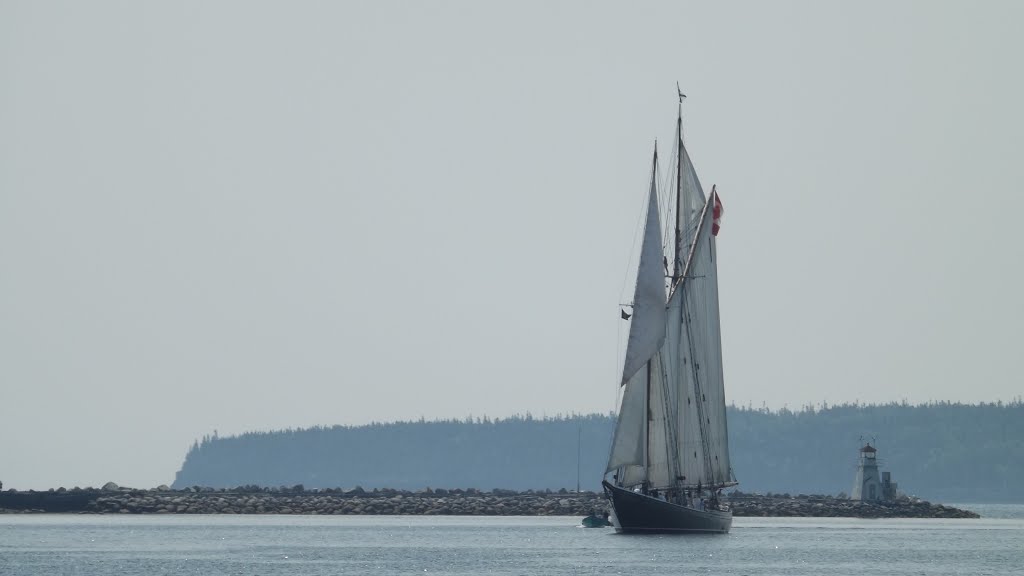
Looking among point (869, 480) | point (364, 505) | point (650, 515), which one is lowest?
point (650, 515)

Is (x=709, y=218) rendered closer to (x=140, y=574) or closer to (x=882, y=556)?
(x=882, y=556)

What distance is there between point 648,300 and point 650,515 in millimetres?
10835

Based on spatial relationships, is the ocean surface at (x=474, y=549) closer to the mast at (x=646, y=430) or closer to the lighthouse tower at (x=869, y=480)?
the mast at (x=646, y=430)

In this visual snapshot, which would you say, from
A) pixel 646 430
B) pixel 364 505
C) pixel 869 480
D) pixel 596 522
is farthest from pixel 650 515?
pixel 869 480

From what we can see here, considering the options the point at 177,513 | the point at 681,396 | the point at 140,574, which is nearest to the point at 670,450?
the point at 681,396

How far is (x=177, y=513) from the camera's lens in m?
139

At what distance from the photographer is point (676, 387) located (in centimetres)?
8538

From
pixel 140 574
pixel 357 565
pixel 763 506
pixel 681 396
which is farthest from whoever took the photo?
pixel 763 506

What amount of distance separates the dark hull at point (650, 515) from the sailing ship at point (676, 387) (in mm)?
50

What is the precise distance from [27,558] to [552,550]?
24.2 m

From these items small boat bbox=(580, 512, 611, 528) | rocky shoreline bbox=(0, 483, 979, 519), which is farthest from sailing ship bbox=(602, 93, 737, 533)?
rocky shoreline bbox=(0, 483, 979, 519)

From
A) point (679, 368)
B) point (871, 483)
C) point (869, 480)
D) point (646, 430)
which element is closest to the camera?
point (646, 430)

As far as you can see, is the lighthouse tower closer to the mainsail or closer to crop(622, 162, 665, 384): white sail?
the mainsail

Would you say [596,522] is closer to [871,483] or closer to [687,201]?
[687,201]
